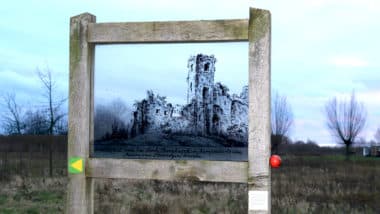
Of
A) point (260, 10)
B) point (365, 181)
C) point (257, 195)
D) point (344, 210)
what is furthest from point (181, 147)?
point (365, 181)

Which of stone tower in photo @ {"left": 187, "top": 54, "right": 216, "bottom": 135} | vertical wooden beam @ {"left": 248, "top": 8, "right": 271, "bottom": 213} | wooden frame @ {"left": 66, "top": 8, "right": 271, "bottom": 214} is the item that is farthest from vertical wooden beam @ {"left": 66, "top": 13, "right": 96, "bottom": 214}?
vertical wooden beam @ {"left": 248, "top": 8, "right": 271, "bottom": 213}

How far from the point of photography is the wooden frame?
5.09 meters

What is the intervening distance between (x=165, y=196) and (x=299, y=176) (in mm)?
7746

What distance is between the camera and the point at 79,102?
5625mm

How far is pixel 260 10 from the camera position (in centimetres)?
511

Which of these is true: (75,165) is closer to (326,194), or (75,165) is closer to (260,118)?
(260,118)

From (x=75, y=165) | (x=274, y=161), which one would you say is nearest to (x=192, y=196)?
(x=75, y=165)

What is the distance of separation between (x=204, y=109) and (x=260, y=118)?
57 cm

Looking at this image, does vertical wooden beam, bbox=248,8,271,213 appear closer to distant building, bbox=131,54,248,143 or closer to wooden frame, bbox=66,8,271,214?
wooden frame, bbox=66,8,271,214

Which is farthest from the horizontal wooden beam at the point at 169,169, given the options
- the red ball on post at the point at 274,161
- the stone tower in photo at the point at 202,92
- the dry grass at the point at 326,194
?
the dry grass at the point at 326,194

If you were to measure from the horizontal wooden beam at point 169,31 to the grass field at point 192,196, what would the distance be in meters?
5.05

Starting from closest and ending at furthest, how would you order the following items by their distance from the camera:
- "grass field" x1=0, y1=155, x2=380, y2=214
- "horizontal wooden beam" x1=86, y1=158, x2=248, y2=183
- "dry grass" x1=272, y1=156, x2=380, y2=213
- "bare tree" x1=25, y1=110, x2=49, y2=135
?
"horizontal wooden beam" x1=86, y1=158, x2=248, y2=183, "grass field" x1=0, y1=155, x2=380, y2=214, "dry grass" x1=272, y1=156, x2=380, y2=213, "bare tree" x1=25, y1=110, x2=49, y2=135

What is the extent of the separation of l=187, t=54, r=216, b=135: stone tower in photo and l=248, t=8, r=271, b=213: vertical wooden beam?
0.43 meters

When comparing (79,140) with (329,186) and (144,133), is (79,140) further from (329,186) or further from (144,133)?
(329,186)
